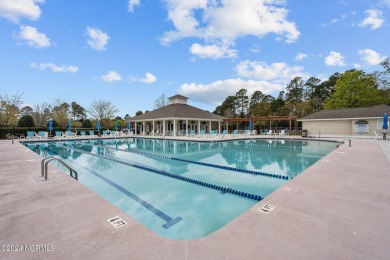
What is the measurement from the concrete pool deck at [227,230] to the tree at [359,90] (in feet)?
110

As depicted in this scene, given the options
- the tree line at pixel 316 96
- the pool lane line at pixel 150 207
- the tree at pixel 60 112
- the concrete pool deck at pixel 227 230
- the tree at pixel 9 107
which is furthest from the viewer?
the tree at pixel 60 112

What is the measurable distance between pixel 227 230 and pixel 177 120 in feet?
80.1

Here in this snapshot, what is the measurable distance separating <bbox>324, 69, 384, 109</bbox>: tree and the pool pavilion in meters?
20.5

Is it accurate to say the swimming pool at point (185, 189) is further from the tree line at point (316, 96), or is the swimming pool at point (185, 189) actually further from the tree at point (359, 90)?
the tree line at point (316, 96)

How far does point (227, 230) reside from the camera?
105 inches

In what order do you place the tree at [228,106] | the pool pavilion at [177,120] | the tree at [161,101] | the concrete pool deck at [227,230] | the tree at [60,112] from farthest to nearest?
the tree at [228,106]
the tree at [161,101]
the tree at [60,112]
the pool pavilion at [177,120]
the concrete pool deck at [227,230]

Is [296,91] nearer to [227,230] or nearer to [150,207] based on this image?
[150,207]

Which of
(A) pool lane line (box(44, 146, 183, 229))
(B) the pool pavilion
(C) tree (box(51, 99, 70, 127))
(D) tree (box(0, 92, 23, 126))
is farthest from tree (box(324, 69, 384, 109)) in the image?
(D) tree (box(0, 92, 23, 126))

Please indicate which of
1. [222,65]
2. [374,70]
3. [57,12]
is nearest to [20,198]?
[57,12]

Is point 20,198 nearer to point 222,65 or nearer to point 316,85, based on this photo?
point 222,65

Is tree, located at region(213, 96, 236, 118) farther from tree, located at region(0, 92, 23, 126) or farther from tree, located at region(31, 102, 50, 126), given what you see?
tree, located at region(0, 92, 23, 126)

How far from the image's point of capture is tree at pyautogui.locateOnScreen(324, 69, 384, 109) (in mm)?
29453

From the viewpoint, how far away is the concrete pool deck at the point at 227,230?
2.16 m

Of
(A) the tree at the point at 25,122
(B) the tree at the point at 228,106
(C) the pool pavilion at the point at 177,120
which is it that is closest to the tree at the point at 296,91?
(B) the tree at the point at 228,106
